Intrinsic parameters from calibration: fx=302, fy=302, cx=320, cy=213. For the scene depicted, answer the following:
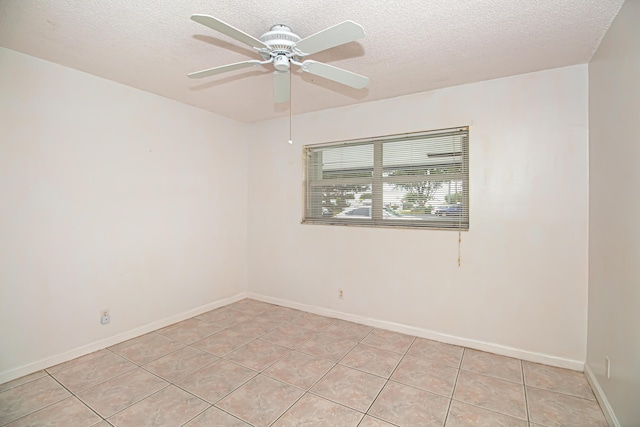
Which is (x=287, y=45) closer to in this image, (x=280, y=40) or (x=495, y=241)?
(x=280, y=40)

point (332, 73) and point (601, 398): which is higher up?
point (332, 73)

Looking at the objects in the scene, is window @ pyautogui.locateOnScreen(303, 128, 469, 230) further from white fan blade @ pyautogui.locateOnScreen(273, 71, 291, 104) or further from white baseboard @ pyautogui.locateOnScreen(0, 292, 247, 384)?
white baseboard @ pyautogui.locateOnScreen(0, 292, 247, 384)

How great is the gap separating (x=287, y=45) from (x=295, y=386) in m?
2.37

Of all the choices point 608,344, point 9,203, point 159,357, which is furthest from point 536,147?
point 9,203

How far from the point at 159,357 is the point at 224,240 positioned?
1691 millimetres

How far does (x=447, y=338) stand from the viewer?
119 inches

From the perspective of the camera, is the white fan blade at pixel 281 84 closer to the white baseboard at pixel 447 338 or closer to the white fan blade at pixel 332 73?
the white fan blade at pixel 332 73

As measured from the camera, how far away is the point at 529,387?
7.48ft

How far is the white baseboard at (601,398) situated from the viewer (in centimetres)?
183

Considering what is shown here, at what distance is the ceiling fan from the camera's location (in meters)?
1.47

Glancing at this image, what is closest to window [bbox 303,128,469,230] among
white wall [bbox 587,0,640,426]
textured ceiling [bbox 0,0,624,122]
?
textured ceiling [bbox 0,0,624,122]

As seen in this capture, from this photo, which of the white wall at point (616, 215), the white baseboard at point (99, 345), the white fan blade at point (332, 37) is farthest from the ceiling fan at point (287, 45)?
the white baseboard at point (99, 345)

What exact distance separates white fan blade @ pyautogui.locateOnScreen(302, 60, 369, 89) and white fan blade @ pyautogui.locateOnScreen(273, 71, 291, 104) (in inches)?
7.7

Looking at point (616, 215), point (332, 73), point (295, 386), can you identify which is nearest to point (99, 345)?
point (295, 386)
